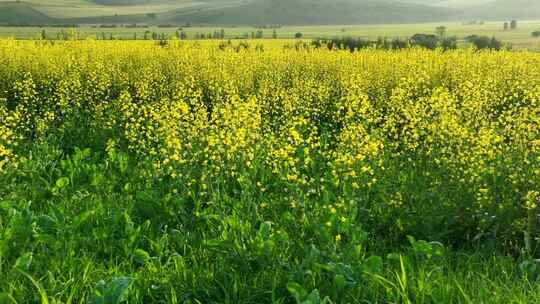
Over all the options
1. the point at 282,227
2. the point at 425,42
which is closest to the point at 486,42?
the point at 425,42

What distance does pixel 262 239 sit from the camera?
402 cm

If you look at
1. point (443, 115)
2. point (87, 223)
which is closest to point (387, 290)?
point (443, 115)

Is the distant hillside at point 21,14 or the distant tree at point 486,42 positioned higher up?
the distant hillside at point 21,14

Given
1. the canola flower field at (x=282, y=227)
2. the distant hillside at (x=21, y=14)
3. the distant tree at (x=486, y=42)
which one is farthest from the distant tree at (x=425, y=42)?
the distant hillside at (x=21, y=14)

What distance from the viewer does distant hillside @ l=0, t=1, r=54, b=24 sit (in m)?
154

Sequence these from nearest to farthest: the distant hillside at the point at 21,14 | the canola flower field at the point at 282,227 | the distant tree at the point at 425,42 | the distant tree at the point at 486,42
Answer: the canola flower field at the point at 282,227
the distant tree at the point at 425,42
the distant tree at the point at 486,42
the distant hillside at the point at 21,14

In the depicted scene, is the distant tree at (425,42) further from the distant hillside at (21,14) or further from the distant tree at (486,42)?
the distant hillside at (21,14)

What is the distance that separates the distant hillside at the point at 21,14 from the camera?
15375cm

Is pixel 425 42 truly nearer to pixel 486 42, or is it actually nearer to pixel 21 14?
pixel 486 42

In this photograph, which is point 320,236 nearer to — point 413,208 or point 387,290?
point 387,290

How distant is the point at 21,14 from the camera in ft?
531

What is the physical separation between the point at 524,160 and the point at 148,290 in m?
3.29

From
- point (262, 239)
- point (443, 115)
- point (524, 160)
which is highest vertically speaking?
point (443, 115)

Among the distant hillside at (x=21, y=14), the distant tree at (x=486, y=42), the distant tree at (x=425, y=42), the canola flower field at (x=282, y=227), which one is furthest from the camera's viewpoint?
the distant hillside at (x=21, y=14)
